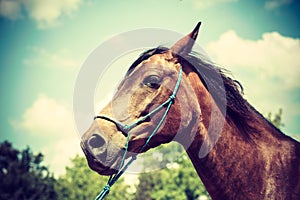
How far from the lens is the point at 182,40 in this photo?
384cm

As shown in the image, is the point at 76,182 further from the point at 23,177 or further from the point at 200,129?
the point at 200,129

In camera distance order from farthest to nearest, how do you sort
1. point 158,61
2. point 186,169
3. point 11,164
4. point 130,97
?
point 186,169 → point 11,164 → point 158,61 → point 130,97

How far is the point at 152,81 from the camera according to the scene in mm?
3643

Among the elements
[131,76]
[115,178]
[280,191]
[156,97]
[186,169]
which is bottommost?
[280,191]

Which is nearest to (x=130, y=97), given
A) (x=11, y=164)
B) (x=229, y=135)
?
(x=229, y=135)

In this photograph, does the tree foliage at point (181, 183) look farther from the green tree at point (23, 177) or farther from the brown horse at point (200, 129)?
the brown horse at point (200, 129)

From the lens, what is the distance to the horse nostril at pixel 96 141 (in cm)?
329

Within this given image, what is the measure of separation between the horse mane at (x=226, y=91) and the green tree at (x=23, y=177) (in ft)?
101

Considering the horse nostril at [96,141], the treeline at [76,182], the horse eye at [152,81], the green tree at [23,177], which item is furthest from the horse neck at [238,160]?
the green tree at [23,177]

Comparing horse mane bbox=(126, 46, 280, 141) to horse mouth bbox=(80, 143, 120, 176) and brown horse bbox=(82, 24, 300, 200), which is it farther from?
horse mouth bbox=(80, 143, 120, 176)

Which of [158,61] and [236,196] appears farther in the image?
[158,61]

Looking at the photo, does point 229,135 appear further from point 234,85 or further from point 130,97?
point 130,97

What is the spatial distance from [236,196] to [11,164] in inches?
1310

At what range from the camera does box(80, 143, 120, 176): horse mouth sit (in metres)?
3.30
